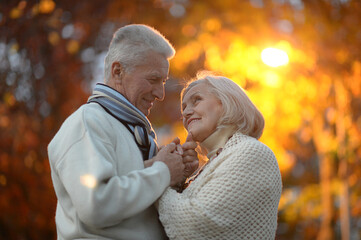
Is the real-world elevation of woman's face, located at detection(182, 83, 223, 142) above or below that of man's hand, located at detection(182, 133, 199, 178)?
above

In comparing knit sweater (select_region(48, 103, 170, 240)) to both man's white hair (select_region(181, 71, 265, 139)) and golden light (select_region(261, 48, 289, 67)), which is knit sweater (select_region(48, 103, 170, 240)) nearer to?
man's white hair (select_region(181, 71, 265, 139))

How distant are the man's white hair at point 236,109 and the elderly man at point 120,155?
11.0 inches

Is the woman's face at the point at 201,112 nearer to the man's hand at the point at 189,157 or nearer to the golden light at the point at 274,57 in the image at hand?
the man's hand at the point at 189,157

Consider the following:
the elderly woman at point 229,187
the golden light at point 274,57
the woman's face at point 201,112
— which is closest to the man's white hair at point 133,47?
the woman's face at point 201,112

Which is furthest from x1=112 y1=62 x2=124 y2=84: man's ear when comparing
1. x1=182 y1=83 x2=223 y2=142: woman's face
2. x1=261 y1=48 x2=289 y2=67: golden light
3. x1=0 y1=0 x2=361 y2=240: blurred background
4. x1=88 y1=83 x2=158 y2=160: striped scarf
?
x1=261 y1=48 x2=289 y2=67: golden light

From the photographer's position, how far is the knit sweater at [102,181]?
196 cm

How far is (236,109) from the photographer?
252 centimetres

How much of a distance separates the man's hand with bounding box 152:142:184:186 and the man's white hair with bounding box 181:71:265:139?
1.14 feet

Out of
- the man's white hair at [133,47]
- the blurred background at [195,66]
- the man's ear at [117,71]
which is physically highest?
the man's white hair at [133,47]

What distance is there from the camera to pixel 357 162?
250 inches

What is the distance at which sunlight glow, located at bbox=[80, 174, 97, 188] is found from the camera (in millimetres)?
1951

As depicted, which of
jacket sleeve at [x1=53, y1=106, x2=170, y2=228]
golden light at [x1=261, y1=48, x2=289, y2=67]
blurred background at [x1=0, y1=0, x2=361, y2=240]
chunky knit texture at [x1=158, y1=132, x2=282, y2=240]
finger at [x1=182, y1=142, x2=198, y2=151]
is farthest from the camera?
golden light at [x1=261, y1=48, x2=289, y2=67]

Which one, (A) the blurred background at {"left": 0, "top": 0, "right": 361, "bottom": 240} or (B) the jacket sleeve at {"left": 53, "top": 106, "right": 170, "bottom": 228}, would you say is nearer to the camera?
(B) the jacket sleeve at {"left": 53, "top": 106, "right": 170, "bottom": 228}

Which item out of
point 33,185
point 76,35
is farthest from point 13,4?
point 33,185
